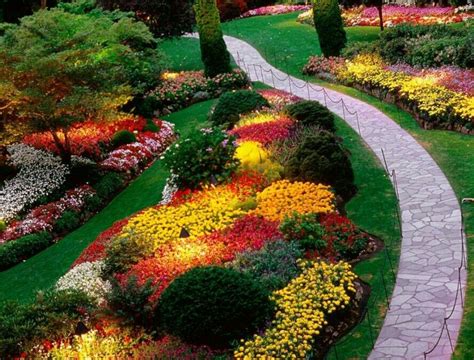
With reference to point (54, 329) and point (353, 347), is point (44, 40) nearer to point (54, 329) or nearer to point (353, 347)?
point (54, 329)

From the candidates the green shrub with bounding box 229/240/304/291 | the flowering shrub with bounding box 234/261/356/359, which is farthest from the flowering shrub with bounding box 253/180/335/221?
the flowering shrub with bounding box 234/261/356/359

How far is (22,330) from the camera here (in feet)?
30.7

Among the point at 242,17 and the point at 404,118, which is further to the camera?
the point at 242,17

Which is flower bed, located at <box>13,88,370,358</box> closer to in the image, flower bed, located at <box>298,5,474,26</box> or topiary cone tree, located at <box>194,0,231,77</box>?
topiary cone tree, located at <box>194,0,231,77</box>

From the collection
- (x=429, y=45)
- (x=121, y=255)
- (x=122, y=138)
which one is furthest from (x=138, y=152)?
(x=429, y=45)

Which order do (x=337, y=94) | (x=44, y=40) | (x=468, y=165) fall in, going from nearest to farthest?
(x=468, y=165)
(x=44, y=40)
(x=337, y=94)

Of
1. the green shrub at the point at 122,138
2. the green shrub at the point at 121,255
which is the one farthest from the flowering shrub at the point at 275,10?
the green shrub at the point at 121,255

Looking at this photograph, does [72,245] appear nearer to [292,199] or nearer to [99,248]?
[99,248]

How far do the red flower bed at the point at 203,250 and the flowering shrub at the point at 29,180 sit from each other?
268 inches

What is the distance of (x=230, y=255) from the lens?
11062mm

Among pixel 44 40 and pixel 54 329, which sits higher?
pixel 44 40

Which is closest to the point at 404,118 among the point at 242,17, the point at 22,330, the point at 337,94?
the point at 337,94

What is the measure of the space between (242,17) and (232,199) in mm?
31386

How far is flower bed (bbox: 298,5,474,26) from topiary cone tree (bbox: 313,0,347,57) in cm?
564
